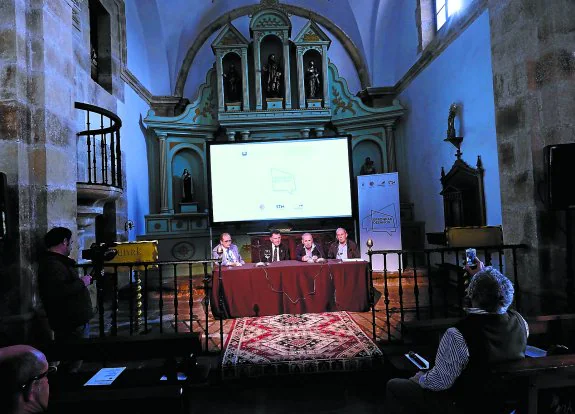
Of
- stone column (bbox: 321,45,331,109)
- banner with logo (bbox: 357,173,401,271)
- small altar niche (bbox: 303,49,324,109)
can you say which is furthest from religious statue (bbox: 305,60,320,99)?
banner with logo (bbox: 357,173,401,271)

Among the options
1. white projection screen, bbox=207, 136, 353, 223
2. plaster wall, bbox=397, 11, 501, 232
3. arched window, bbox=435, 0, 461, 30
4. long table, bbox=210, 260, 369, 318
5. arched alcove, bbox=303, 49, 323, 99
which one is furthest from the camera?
arched alcove, bbox=303, 49, 323, 99

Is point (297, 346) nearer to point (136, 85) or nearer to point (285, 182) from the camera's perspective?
point (285, 182)

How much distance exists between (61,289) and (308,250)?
340 cm

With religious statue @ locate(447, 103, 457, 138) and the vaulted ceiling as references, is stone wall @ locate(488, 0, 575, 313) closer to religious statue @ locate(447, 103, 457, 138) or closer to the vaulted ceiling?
religious statue @ locate(447, 103, 457, 138)

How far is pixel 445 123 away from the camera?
21.4 ft

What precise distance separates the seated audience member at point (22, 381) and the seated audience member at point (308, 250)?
407cm

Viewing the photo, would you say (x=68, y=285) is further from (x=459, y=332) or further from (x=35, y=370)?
(x=459, y=332)

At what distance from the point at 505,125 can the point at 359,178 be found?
412 cm

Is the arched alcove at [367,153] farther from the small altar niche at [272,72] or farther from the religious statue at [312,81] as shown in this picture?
the small altar niche at [272,72]

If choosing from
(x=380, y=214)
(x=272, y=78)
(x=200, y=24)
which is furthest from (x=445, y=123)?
(x=200, y=24)

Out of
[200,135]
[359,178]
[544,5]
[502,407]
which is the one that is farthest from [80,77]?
[502,407]

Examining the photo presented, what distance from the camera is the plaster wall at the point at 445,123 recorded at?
5188mm

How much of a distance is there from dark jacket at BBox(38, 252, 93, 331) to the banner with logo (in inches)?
201

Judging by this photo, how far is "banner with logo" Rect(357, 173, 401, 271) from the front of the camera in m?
7.06
